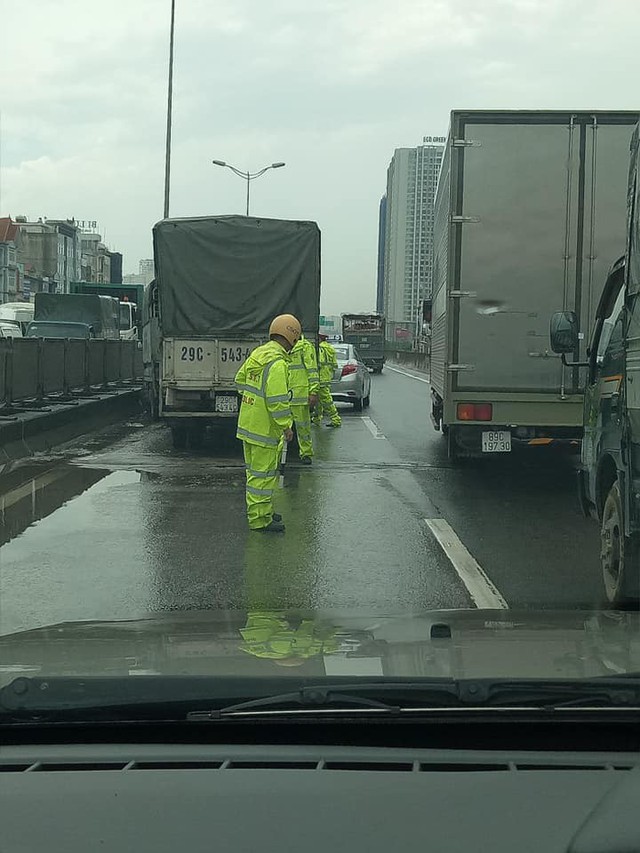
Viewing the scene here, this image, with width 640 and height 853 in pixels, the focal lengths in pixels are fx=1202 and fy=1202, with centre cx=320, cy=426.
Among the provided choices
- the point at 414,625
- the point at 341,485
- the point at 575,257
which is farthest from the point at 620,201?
the point at 414,625

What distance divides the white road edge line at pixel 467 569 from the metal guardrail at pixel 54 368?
803 centimetres

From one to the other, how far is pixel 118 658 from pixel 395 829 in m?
1.33

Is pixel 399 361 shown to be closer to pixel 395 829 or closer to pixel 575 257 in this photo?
pixel 575 257

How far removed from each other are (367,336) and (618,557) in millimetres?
56970

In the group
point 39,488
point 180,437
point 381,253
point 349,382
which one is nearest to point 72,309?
point 349,382

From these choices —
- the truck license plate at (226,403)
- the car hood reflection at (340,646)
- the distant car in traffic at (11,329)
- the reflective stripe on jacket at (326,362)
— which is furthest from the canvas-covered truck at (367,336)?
the car hood reflection at (340,646)

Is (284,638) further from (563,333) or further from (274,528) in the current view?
(274,528)

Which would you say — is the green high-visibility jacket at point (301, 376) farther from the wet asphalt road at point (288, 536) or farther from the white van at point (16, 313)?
the white van at point (16, 313)

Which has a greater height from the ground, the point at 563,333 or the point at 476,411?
the point at 563,333

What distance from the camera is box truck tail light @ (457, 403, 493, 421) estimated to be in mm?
12159

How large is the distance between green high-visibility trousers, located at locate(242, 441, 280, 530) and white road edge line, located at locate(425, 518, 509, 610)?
4.60ft

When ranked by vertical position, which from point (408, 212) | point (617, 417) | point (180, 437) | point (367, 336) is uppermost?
point (408, 212)

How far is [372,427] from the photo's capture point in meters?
21.9

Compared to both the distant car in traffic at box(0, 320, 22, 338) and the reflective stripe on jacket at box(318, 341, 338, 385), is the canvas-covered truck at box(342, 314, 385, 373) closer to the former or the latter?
the distant car in traffic at box(0, 320, 22, 338)
